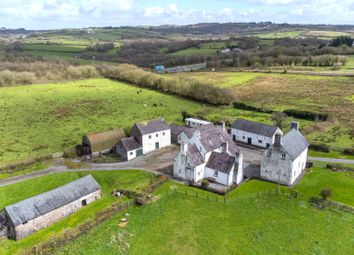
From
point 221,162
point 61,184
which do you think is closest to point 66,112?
point 61,184

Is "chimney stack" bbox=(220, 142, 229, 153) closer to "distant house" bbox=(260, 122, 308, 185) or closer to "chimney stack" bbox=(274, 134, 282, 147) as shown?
"distant house" bbox=(260, 122, 308, 185)

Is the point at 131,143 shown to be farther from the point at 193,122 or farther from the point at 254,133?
the point at 254,133

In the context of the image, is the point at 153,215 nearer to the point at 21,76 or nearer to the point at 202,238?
the point at 202,238

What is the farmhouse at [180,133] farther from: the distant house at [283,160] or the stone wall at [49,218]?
the stone wall at [49,218]

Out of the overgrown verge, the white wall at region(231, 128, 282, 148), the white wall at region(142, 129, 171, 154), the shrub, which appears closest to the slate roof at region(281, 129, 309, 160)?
the shrub

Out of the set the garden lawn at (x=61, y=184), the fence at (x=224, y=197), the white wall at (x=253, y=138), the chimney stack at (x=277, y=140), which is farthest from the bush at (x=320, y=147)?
the garden lawn at (x=61, y=184)

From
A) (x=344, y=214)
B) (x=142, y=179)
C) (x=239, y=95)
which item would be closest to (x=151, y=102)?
(x=239, y=95)
